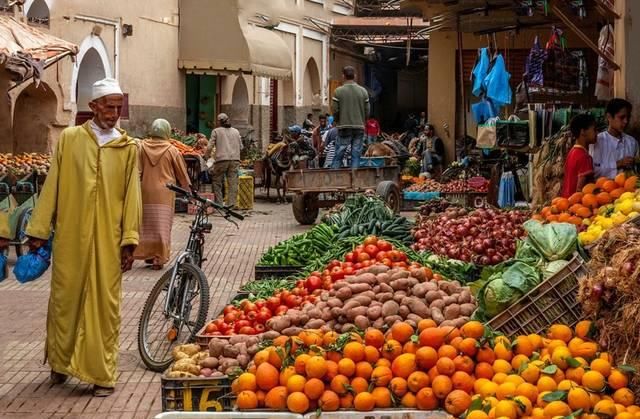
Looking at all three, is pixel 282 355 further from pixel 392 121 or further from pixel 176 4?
pixel 392 121

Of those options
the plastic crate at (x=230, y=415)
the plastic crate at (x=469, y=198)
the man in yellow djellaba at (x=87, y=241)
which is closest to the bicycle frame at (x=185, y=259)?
the man in yellow djellaba at (x=87, y=241)

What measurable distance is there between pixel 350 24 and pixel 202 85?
9.04 m

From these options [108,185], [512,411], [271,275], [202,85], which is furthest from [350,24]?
[512,411]

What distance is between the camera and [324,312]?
632 centimetres

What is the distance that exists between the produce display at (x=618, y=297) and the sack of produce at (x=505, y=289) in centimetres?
39

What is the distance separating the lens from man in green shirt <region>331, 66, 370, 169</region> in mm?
17719

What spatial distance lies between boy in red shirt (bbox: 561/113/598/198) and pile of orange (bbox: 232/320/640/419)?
12.7 feet

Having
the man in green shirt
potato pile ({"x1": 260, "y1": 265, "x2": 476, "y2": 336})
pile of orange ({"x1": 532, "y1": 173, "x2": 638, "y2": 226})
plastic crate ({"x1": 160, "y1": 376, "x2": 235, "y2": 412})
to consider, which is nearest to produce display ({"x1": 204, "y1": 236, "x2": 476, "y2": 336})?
potato pile ({"x1": 260, "y1": 265, "x2": 476, "y2": 336})

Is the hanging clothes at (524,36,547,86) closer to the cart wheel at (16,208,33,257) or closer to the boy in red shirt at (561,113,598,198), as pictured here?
the boy in red shirt at (561,113,598,198)

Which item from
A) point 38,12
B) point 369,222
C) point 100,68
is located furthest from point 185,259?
point 100,68

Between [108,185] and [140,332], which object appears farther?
[140,332]

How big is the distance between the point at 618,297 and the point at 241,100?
24969mm

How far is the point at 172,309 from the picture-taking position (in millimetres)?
8016

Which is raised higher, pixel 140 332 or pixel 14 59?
pixel 14 59
